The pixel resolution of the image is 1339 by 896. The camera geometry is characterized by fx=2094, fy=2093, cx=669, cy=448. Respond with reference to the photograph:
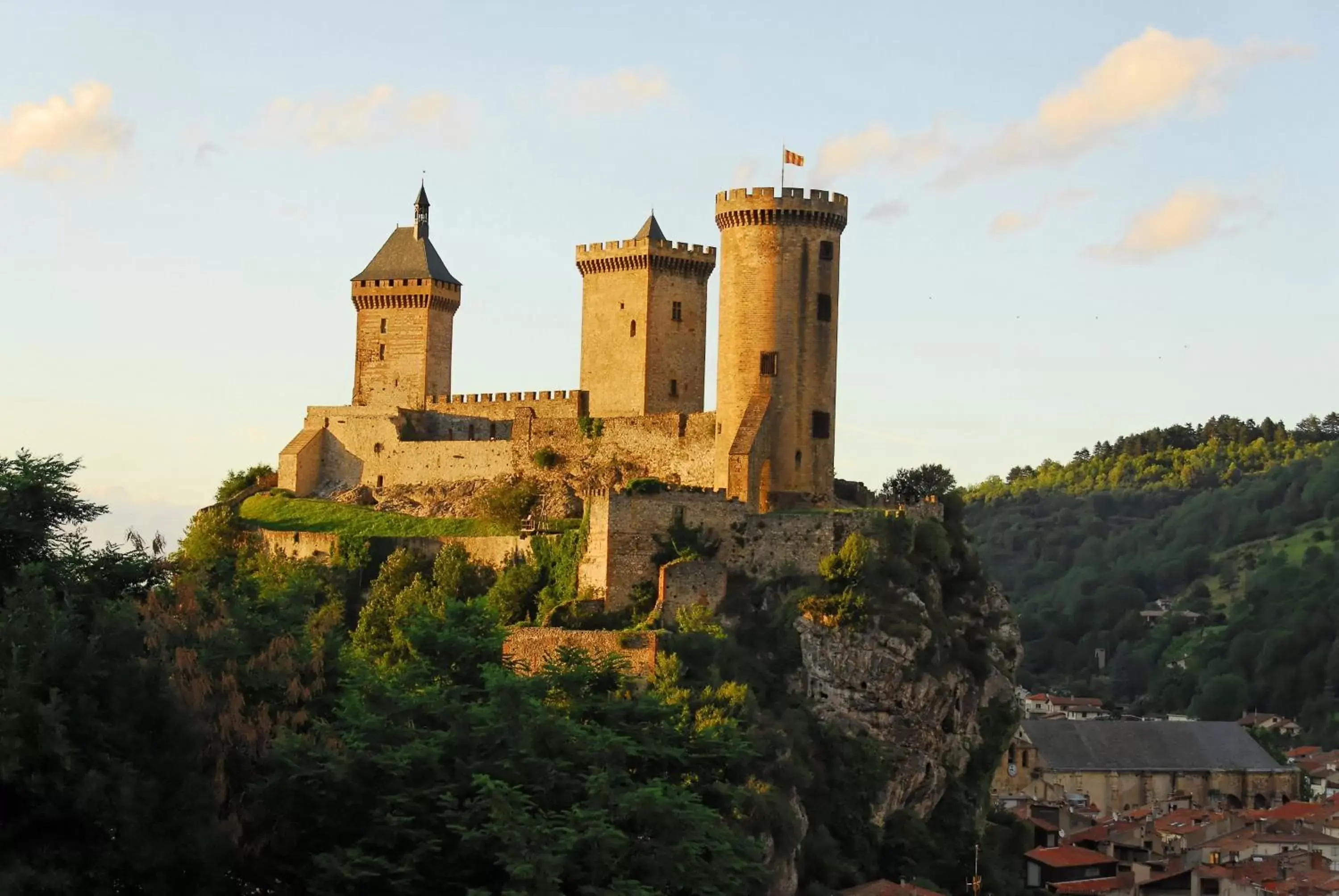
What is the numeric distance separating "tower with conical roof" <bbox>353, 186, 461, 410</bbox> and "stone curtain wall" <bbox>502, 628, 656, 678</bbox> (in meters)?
20.2

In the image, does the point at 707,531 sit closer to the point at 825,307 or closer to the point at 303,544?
the point at 825,307

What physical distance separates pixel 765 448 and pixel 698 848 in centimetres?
2790

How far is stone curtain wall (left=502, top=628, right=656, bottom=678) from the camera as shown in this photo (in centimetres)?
5519

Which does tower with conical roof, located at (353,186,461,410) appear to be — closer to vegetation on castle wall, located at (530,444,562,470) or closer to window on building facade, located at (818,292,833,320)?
vegetation on castle wall, located at (530,444,562,470)

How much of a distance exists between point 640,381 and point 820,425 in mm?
8513

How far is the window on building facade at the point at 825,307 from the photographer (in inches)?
2542

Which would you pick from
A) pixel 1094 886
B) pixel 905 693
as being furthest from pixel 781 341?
pixel 1094 886

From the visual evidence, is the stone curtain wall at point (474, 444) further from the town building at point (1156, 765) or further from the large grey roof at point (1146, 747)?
the large grey roof at point (1146, 747)

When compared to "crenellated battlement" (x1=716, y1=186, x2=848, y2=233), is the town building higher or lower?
lower

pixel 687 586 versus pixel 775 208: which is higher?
pixel 775 208

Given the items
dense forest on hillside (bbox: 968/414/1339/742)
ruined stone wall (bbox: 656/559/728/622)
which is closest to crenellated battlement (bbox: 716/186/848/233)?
ruined stone wall (bbox: 656/559/728/622)

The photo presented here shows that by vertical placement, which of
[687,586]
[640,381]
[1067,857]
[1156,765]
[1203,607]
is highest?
[640,381]

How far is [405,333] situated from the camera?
3031 inches

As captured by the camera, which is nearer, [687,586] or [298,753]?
[298,753]
